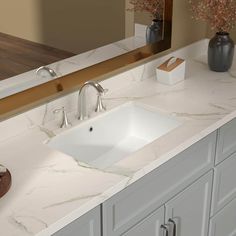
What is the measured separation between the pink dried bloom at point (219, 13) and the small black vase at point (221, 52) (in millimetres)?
47

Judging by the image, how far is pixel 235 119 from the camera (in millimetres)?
2279

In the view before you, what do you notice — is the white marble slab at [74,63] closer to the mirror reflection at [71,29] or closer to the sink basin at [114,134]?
the mirror reflection at [71,29]

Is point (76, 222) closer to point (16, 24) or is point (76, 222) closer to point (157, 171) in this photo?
point (157, 171)

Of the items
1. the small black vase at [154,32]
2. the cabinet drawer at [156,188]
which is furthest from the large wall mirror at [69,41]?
the cabinet drawer at [156,188]

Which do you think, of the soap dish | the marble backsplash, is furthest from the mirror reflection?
the soap dish

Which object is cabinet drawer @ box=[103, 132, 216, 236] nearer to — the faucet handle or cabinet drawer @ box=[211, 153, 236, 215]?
cabinet drawer @ box=[211, 153, 236, 215]

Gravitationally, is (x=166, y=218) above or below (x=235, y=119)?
below

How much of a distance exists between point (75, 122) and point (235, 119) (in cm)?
71

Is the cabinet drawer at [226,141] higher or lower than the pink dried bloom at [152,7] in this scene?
lower

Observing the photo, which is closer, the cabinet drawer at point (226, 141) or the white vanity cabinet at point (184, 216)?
the white vanity cabinet at point (184, 216)

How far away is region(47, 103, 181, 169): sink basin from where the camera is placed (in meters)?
2.09

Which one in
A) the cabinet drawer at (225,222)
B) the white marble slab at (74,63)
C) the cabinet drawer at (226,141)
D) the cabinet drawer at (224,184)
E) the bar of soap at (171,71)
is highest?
the white marble slab at (74,63)

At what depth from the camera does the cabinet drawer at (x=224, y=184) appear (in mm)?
2273

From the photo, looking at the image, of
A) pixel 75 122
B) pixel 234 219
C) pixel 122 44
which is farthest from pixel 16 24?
pixel 234 219
